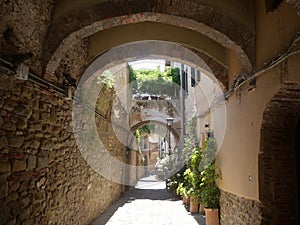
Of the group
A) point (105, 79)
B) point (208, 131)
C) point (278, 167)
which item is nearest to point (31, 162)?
point (278, 167)

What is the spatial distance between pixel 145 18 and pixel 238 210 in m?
3.48

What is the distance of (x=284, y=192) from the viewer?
4.24 metres

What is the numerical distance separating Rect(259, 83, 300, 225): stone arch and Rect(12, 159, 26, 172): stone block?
3102 millimetres

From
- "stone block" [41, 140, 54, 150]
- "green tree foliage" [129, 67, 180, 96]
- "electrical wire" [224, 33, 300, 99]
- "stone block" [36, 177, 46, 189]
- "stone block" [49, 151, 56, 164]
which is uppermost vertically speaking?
"green tree foliage" [129, 67, 180, 96]

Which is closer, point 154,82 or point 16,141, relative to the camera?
point 16,141

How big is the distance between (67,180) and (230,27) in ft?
12.0

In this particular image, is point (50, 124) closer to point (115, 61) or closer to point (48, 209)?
point (48, 209)

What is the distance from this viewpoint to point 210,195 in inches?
271

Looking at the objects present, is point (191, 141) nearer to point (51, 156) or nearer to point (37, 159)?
point (51, 156)

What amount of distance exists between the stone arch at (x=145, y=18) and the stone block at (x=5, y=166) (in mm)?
1486

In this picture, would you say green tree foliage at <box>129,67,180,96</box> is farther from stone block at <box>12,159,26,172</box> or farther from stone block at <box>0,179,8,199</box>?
stone block at <box>0,179,8,199</box>

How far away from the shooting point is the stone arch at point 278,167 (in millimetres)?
4211

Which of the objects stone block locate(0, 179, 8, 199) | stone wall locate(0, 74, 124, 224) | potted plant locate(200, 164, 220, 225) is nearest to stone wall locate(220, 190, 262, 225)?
potted plant locate(200, 164, 220, 225)

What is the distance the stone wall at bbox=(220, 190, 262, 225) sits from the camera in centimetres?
441
